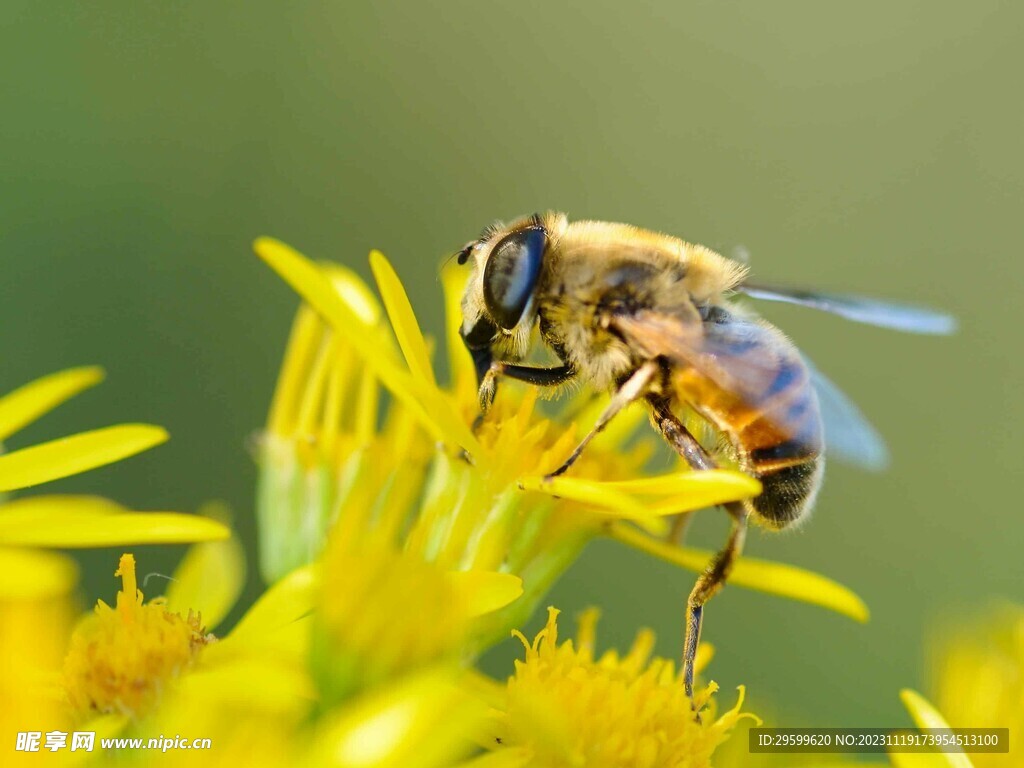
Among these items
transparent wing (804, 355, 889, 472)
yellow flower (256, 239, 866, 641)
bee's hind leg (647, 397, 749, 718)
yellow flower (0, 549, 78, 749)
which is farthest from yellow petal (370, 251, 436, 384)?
transparent wing (804, 355, 889, 472)

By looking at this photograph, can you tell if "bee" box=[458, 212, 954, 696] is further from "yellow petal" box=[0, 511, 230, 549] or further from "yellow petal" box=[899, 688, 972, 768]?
"yellow petal" box=[0, 511, 230, 549]

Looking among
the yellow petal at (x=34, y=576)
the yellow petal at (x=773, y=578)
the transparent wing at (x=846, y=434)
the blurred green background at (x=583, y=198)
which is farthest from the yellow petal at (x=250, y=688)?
the blurred green background at (x=583, y=198)

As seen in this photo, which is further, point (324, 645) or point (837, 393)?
point (837, 393)

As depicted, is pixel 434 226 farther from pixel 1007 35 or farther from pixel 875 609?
pixel 1007 35

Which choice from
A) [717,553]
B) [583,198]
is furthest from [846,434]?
[583,198]

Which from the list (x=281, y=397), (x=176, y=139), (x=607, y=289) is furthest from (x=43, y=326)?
(x=607, y=289)

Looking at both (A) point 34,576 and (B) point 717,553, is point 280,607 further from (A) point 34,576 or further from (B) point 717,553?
(B) point 717,553

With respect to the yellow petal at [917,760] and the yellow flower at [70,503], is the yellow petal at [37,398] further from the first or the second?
the yellow petal at [917,760]
